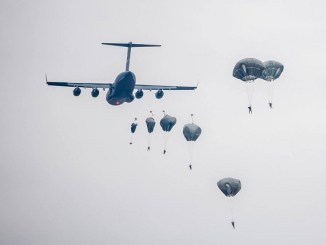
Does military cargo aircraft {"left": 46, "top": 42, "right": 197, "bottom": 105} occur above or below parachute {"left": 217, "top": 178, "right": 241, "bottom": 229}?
above

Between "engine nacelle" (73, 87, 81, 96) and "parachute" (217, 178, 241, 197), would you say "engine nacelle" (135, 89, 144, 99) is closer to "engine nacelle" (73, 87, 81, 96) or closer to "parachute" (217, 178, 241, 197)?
"engine nacelle" (73, 87, 81, 96)

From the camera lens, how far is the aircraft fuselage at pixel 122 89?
28.4 m

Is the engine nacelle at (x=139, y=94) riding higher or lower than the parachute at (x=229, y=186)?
higher

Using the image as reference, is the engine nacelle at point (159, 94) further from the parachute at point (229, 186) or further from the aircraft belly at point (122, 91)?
the parachute at point (229, 186)

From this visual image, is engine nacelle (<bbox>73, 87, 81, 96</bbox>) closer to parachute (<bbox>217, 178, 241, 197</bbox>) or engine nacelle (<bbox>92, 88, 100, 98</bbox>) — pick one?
engine nacelle (<bbox>92, 88, 100, 98</bbox>)

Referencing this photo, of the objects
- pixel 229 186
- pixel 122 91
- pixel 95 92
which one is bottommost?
pixel 229 186

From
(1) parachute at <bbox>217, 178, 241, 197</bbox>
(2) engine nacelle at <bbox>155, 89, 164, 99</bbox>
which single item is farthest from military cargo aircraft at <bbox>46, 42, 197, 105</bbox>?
(1) parachute at <bbox>217, 178, 241, 197</bbox>

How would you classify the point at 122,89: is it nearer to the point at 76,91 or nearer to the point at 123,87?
the point at 123,87

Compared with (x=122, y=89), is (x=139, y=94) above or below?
above

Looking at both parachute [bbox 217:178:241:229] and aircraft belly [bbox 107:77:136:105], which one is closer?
aircraft belly [bbox 107:77:136:105]

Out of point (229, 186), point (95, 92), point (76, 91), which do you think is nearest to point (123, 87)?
point (95, 92)

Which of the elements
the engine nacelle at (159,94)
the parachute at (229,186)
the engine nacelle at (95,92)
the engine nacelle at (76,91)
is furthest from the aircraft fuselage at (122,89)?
the parachute at (229,186)

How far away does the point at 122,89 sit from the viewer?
29656 millimetres

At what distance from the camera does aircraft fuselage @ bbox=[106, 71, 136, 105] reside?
28.4 meters
